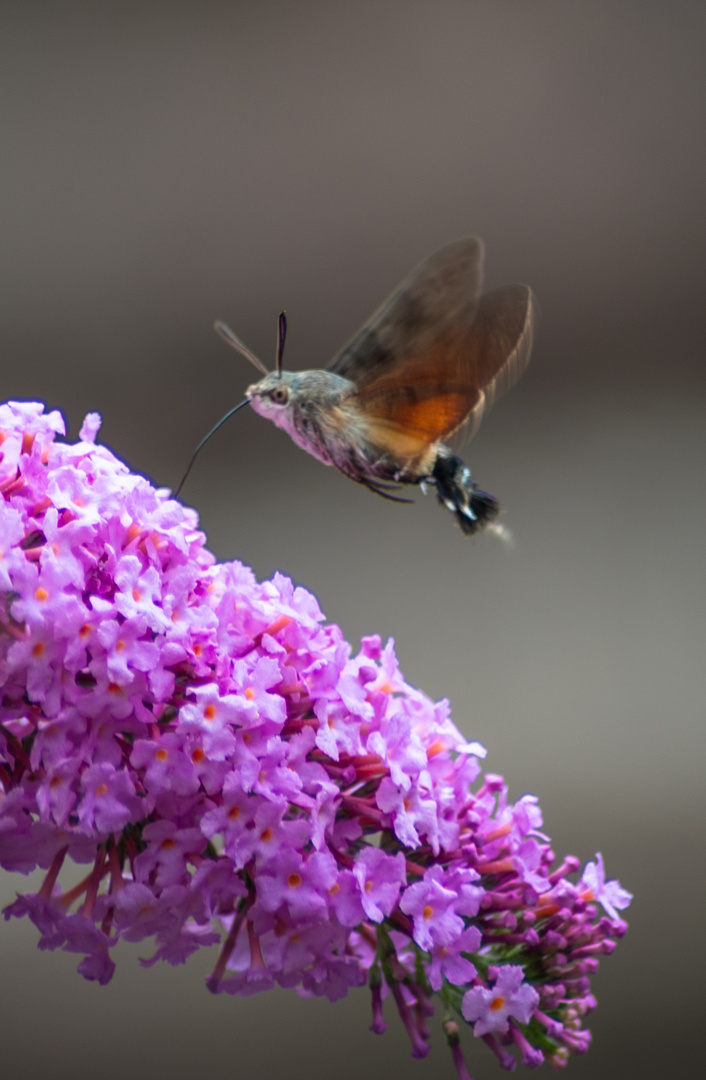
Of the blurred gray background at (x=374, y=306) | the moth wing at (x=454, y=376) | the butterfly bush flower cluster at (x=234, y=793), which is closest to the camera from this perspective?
the butterfly bush flower cluster at (x=234, y=793)

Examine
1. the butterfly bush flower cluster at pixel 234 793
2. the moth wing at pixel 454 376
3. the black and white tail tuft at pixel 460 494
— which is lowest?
the butterfly bush flower cluster at pixel 234 793

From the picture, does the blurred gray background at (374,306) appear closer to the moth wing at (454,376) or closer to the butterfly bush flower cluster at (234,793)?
the moth wing at (454,376)

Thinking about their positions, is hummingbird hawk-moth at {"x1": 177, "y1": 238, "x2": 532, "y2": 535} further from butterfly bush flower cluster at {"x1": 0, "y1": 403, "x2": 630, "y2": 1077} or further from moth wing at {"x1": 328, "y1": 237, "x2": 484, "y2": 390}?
butterfly bush flower cluster at {"x1": 0, "y1": 403, "x2": 630, "y2": 1077}

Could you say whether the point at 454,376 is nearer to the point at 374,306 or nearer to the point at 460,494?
the point at 460,494

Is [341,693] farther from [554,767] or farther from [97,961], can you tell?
[554,767]

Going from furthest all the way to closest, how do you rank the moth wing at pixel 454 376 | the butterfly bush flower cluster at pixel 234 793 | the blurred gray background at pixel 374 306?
the blurred gray background at pixel 374 306 < the moth wing at pixel 454 376 < the butterfly bush flower cluster at pixel 234 793

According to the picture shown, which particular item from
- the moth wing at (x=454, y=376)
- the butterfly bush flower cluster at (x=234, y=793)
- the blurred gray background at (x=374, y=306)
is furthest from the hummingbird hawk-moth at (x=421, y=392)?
the blurred gray background at (x=374, y=306)

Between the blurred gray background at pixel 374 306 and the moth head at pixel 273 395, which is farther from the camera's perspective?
the blurred gray background at pixel 374 306
